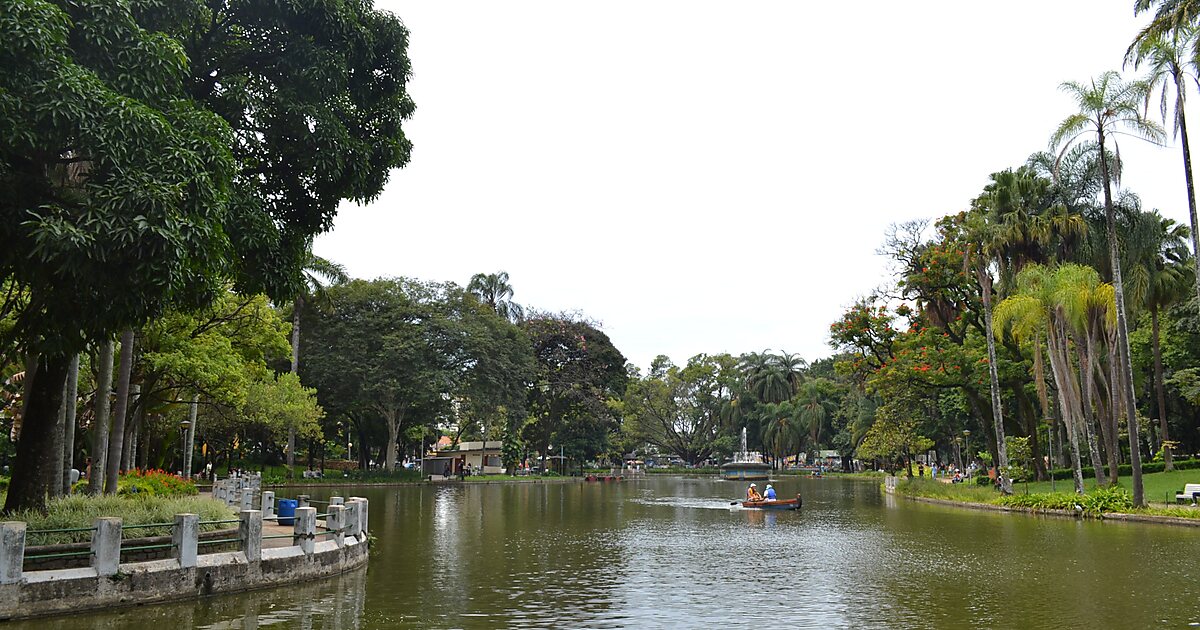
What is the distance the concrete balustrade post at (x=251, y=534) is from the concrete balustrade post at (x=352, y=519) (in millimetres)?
3826

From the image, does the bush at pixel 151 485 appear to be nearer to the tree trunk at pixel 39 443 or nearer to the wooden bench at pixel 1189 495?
the tree trunk at pixel 39 443

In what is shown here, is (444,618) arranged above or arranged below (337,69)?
below

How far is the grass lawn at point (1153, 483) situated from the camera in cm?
3799

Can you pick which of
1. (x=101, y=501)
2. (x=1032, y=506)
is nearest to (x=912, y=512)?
(x=1032, y=506)

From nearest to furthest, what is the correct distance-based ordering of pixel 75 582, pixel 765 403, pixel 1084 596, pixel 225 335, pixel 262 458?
pixel 75 582 → pixel 1084 596 → pixel 225 335 → pixel 262 458 → pixel 765 403

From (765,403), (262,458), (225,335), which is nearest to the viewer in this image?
(225,335)

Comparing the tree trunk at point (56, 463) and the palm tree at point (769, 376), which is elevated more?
the palm tree at point (769, 376)

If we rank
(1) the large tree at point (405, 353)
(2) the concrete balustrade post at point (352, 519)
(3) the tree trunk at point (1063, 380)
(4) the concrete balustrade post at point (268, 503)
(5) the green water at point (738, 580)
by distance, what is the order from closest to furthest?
(5) the green water at point (738, 580), (2) the concrete balustrade post at point (352, 519), (4) the concrete balustrade post at point (268, 503), (3) the tree trunk at point (1063, 380), (1) the large tree at point (405, 353)

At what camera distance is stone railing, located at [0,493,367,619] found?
12516 mm

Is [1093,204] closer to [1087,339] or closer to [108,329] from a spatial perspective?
[1087,339]

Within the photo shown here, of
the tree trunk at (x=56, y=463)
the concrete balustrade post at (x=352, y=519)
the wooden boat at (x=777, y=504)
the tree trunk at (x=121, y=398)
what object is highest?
the tree trunk at (x=121, y=398)

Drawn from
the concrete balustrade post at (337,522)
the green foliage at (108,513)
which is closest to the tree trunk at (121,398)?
the green foliage at (108,513)

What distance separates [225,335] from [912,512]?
29145mm

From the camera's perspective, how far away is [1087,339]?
1375 inches
